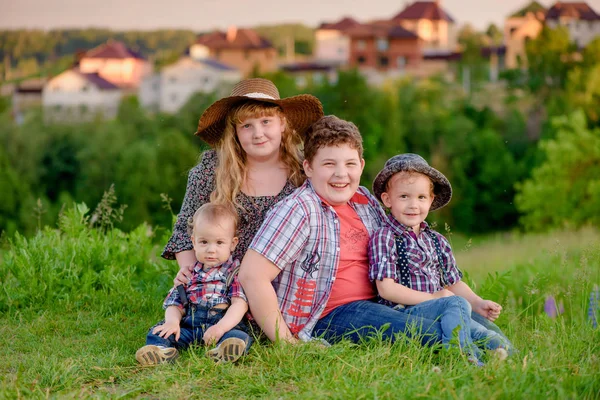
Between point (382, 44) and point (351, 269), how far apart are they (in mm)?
81567

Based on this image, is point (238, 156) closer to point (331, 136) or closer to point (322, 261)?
point (331, 136)

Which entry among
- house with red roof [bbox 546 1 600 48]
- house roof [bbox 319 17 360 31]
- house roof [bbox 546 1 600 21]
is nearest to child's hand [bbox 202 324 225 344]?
house roof [bbox 546 1 600 21]

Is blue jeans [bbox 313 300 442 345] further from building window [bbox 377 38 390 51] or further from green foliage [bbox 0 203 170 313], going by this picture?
building window [bbox 377 38 390 51]

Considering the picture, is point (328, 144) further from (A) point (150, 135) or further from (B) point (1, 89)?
(B) point (1, 89)

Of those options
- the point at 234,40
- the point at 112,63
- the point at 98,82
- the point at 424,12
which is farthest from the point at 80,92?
the point at 424,12

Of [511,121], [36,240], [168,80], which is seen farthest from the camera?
[168,80]

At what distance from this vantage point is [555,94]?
58.1 meters

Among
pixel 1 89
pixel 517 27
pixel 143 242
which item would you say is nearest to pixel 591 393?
pixel 143 242

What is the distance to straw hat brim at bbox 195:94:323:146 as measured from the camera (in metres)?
4.71

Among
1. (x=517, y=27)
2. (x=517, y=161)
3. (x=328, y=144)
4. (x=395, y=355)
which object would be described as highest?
(x=517, y=27)

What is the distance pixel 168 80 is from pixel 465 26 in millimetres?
40776

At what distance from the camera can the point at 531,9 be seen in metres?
73.4

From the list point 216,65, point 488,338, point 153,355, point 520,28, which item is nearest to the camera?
point 488,338

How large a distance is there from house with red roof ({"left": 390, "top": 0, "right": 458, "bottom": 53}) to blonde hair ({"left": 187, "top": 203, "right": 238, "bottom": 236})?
312 ft
